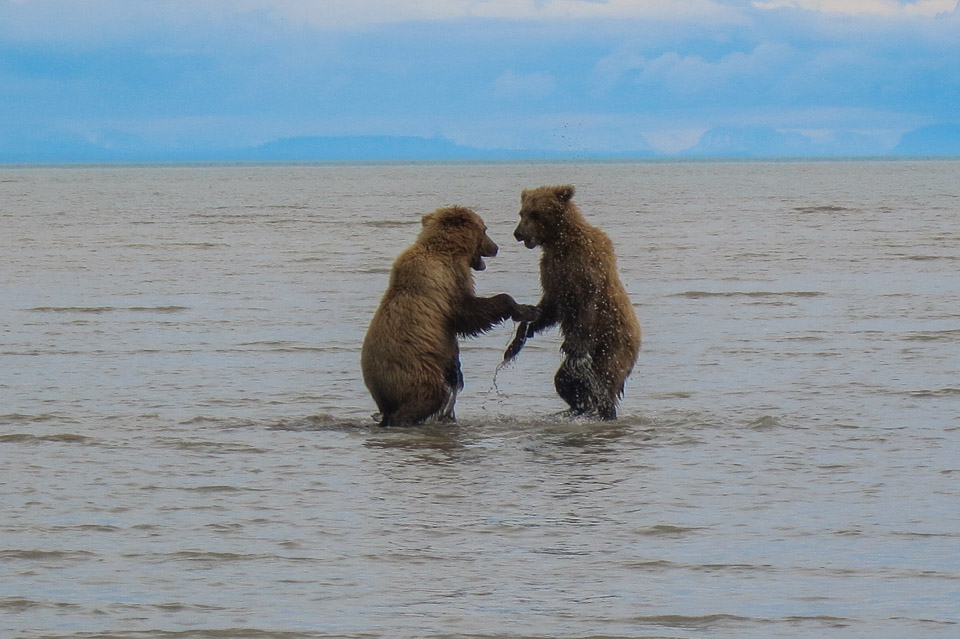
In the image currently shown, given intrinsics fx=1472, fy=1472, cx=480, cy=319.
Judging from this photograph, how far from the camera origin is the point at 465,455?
26.2 ft

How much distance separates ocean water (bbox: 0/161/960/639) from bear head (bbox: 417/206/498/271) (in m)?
1.09

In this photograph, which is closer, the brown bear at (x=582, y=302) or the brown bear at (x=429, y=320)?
the brown bear at (x=429, y=320)

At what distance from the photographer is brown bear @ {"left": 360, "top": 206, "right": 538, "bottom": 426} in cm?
851

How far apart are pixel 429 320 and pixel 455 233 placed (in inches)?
24.4

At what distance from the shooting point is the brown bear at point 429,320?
8.51 meters

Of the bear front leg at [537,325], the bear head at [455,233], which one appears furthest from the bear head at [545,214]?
the bear front leg at [537,325]

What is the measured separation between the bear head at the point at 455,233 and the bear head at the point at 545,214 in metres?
0.29

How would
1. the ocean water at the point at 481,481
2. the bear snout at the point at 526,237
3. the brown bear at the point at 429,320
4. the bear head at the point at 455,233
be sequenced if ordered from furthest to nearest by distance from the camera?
the bear snout at the point at 526,237 < the bear head at the point at 455,233 < the brown bear at the point at 429,320 < the ocean water at the point at 481,481

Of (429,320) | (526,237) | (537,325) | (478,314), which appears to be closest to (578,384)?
(537,325)

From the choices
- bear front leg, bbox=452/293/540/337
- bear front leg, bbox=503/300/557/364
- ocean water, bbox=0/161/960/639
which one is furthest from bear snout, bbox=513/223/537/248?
ocean water, bbox=0/161/960/639

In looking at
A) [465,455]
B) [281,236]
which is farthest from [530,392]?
[281,236]

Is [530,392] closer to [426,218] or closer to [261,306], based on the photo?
[426,218]

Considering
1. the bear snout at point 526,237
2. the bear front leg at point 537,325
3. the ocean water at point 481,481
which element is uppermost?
the bear snout at point 526,237

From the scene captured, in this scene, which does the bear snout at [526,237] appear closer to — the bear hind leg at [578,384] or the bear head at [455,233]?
the bear head at [455,233]
